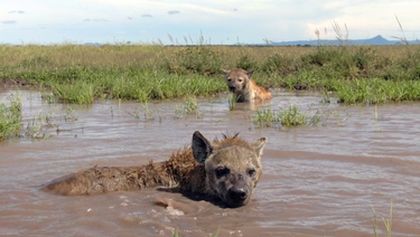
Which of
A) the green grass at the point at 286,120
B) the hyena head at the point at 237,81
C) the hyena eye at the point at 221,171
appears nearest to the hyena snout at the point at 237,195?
the hyena eye at the point at 221,171

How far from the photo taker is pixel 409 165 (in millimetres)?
6531

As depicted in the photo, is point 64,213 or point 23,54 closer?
point 64,213

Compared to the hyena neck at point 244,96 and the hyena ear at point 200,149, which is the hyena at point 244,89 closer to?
the hyena neck at point 244,96

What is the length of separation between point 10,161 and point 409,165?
401 cm

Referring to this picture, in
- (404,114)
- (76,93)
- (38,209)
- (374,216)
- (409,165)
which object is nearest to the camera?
(374,216)

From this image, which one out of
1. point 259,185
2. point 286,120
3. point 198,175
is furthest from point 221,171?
point 286,120

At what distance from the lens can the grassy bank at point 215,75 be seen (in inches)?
490

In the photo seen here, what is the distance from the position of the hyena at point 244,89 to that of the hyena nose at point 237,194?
8.49 m

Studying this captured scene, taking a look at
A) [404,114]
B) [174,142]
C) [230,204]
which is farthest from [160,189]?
[404,114]

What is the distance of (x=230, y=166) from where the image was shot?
5199 mm

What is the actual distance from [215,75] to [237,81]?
4.16 meters

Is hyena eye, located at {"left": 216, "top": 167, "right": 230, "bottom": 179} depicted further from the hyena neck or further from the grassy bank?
the hyena neck

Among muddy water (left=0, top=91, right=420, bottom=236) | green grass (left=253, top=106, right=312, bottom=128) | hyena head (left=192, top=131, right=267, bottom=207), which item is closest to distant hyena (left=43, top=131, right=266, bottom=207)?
hyena head (left=192, top=131, right=267, bottom=207)

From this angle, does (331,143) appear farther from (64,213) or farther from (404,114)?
(64,213)
